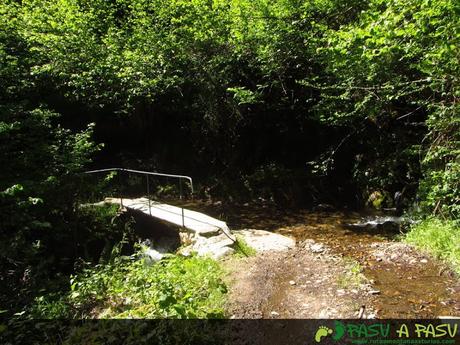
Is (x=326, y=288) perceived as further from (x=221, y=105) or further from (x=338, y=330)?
(x=221, y=105)

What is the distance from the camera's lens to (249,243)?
7.64m

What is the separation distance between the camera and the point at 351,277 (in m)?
5.73

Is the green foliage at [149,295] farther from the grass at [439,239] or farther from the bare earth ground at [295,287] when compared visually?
the grass at [439,239]

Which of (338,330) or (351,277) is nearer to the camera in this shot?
(338,330)

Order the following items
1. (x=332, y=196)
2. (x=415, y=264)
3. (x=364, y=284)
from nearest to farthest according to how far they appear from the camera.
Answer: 1. (x=364, y=284)
2. (x=415, y=264)
3. (x=332, y=196)

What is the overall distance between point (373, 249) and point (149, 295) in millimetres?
4570

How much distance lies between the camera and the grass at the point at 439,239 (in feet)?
20.0

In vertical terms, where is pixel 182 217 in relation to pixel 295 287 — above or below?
above

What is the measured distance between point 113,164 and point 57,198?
6.98 m

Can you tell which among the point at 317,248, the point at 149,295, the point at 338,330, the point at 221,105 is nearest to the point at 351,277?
the point at 338,330

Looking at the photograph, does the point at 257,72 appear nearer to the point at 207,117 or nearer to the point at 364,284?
the point at 207,117

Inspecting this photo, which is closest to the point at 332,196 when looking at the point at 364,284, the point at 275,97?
the point at 275,97

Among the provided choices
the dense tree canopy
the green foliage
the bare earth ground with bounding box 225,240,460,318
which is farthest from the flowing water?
the green foliage

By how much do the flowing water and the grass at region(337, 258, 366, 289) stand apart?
0.15m
